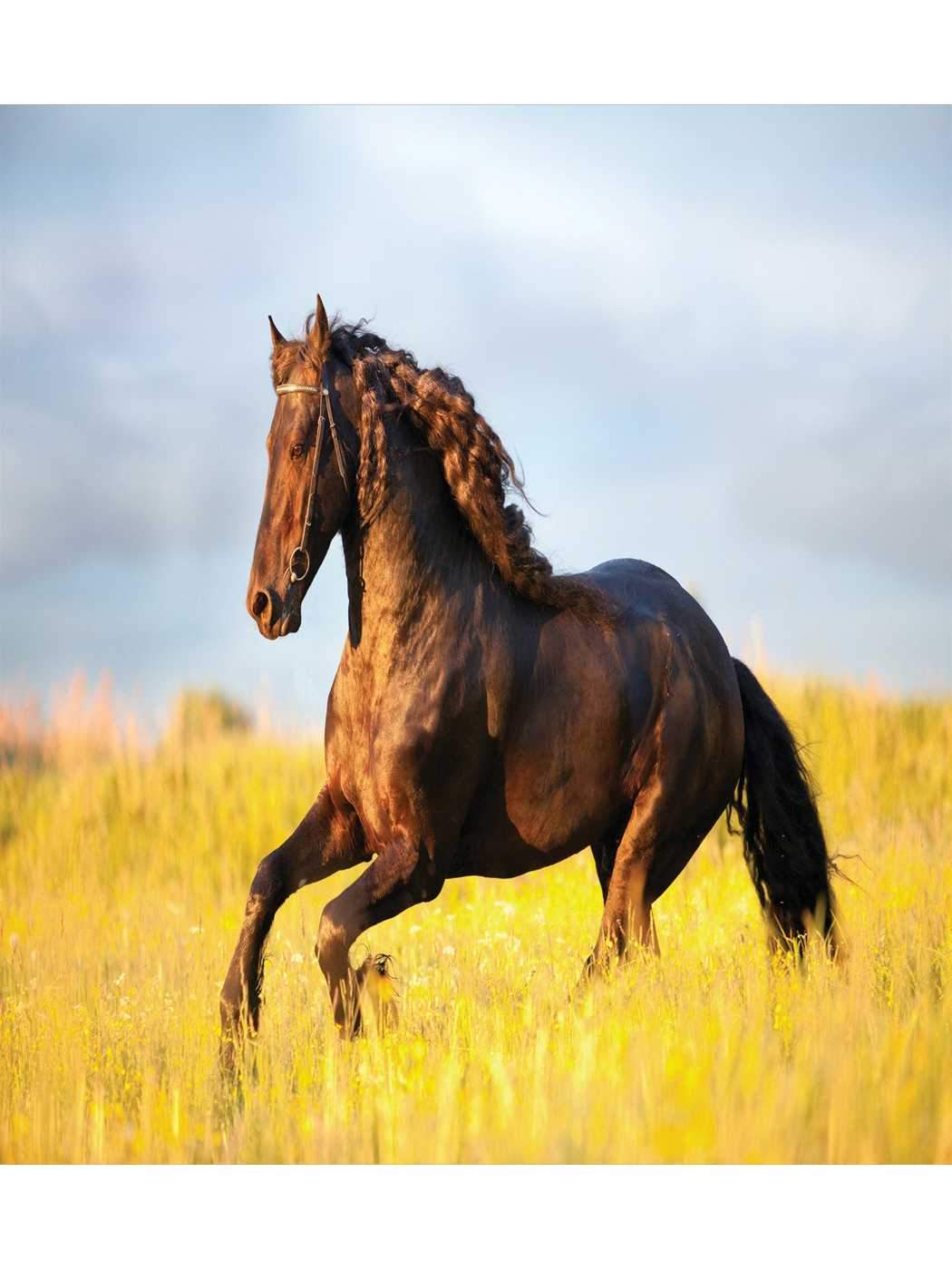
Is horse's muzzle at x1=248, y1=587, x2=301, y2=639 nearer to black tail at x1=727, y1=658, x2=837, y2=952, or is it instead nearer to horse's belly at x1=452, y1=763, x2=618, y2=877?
horse's belly at x1=452, y1=763, x2=618, y2=877

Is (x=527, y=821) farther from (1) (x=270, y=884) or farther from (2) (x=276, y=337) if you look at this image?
(2) (x=276, y=337)

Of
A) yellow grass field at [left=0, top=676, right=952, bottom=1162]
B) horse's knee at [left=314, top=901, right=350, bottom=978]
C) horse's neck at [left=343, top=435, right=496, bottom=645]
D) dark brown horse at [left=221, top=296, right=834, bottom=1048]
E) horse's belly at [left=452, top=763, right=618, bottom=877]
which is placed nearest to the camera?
yellow grass field at [left=0, top=676, right=952, bottom=1162]

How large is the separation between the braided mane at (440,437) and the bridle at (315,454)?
8 cm

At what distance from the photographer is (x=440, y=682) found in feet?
14.3

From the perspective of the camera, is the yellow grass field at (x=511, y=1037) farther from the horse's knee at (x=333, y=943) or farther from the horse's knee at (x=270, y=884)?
the horse's knee at (x=270, y=884)

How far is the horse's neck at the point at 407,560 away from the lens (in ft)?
14.5

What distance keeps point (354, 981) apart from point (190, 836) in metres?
5.51

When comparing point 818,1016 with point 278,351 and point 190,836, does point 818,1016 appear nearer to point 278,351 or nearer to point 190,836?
point 278,351

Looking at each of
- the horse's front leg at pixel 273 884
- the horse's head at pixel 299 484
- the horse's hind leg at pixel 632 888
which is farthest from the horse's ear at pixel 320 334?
the horse's hind leg at pixel 632 888

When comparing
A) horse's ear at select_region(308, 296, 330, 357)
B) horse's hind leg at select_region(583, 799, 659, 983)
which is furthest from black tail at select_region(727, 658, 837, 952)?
horse's ear at select_region(308, 296, 330, 357)

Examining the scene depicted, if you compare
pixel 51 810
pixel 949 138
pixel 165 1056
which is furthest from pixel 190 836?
pixel 949 138

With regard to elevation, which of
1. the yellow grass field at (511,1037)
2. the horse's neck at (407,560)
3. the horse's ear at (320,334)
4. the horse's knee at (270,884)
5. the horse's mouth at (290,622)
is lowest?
the yellow grass field at (511,1037)

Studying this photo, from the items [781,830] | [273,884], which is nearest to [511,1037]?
[273,884]

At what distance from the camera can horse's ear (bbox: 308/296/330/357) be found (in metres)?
4.24
